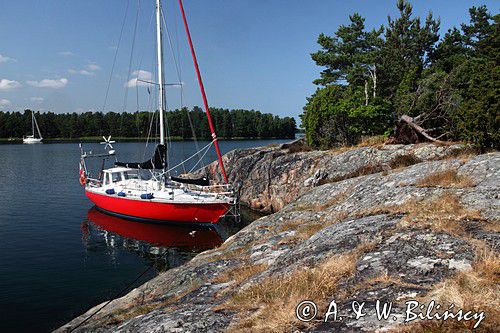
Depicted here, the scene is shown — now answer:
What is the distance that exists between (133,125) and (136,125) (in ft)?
44.9

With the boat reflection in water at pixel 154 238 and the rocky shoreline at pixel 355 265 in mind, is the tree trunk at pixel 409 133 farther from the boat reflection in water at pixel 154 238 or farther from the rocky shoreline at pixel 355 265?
the boat reflection in water at pixel 154 238

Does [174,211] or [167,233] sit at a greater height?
[174,211]

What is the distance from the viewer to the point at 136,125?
15900 cm

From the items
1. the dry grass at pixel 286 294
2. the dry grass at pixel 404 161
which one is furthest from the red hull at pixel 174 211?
the dry grass at pixel 286 294

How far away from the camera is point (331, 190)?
16406mm

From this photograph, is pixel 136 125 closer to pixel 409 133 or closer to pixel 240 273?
pixel 409 133

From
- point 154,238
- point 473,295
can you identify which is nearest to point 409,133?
point 154,238

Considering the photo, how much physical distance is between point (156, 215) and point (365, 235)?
2232 centimetres

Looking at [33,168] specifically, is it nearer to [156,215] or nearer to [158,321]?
[156,215]

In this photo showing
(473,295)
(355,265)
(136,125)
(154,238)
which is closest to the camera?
(473,295)

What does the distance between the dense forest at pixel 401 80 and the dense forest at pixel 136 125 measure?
116 metres

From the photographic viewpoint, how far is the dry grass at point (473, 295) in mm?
4188

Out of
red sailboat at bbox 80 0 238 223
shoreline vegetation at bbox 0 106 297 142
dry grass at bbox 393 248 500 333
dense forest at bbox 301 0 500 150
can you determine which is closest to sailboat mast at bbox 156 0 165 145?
red sailboat at bbox 80 0 238 223

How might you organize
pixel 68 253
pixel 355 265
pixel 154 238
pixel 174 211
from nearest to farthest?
pixel 355 265 < pixel 68 253 < pixel 154 238 < pixel 174 211
